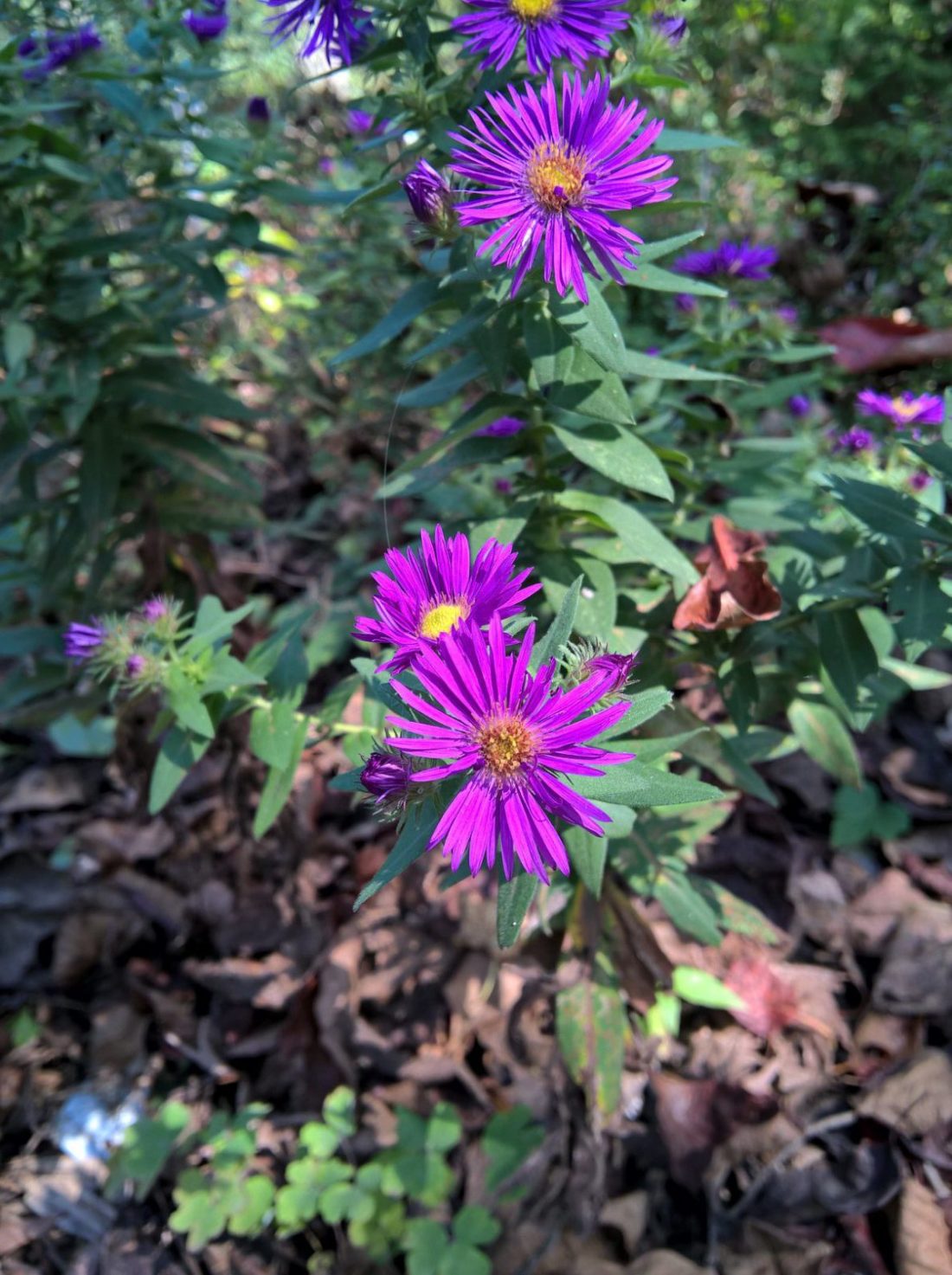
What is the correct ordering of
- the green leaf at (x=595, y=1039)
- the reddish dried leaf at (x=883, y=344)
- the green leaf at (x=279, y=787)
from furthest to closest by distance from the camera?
the reddish dried leaf at (x=883, y=344), the green leaf at (x=595, y=1039), the green leaf at (x=279, y=787)

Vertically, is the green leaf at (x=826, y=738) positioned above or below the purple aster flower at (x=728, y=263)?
below

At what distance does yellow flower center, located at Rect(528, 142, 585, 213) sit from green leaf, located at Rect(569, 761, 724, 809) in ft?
2.16

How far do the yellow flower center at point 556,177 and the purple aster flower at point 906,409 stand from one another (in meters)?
1.07

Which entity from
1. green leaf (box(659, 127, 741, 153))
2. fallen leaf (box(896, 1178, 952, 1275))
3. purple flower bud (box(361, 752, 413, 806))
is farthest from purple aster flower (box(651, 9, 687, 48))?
fallen leaf (box(896, 1178, 952, 1275))

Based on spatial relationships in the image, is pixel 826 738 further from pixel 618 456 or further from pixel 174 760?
pixel 174 760

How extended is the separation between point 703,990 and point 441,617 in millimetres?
1375

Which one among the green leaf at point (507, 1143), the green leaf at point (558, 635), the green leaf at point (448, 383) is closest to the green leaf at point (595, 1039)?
the green leaf at point (507, 1143)

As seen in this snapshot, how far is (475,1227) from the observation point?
170cm

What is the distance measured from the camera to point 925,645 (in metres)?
1.27

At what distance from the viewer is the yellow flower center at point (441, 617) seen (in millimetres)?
986

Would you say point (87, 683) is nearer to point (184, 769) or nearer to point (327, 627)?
point (327, 627)

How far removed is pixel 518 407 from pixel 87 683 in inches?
62.9

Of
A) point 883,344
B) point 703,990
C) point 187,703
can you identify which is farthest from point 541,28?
point 883,344

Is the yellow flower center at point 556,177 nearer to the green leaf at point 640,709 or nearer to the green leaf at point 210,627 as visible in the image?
the green leaf at point 640,709
